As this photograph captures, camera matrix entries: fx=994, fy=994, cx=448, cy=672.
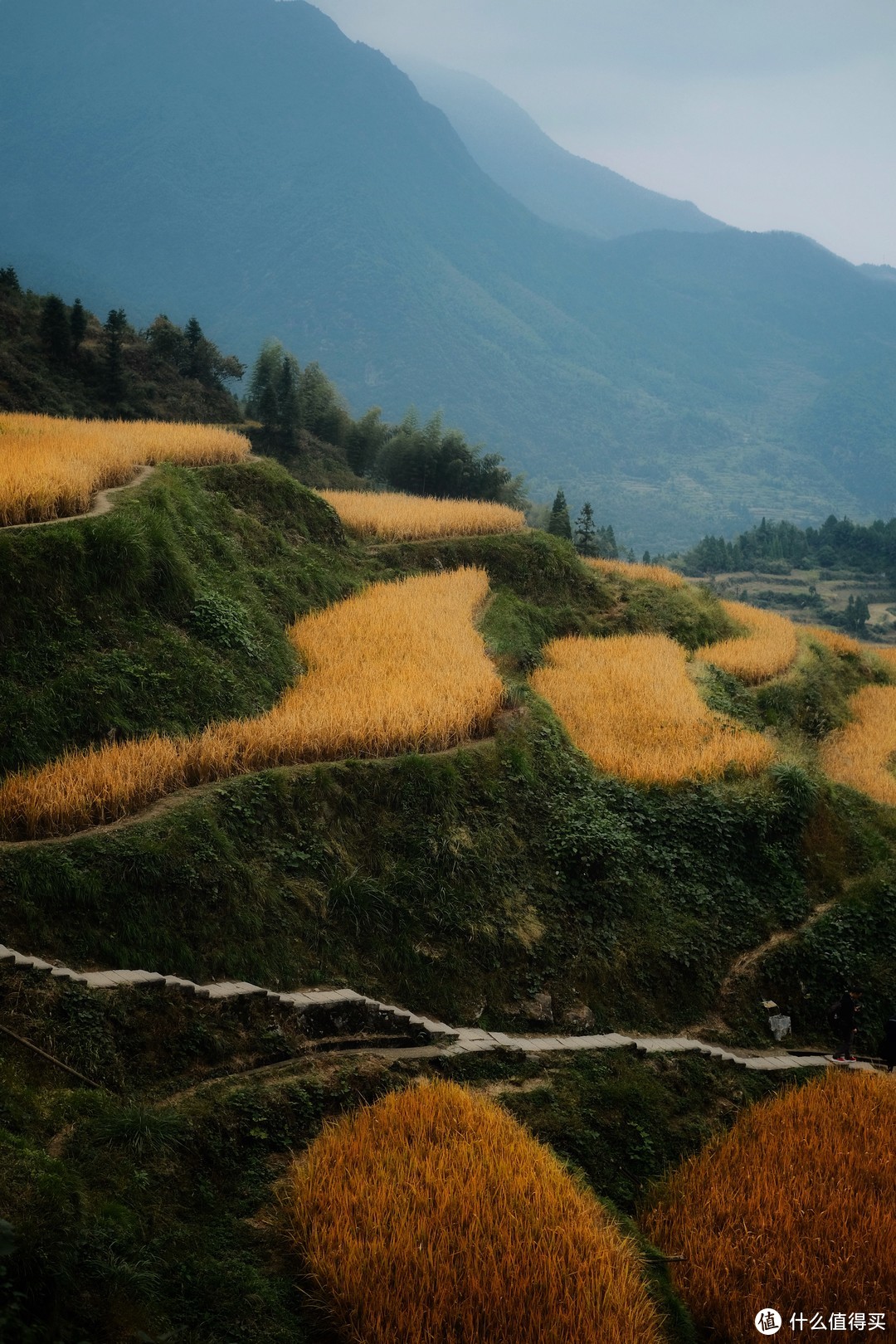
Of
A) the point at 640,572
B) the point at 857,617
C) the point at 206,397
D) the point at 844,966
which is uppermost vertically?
the point at 206,397

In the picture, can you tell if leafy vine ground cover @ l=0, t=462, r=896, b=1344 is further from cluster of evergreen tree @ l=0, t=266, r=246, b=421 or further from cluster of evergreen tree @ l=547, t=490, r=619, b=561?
cluster of evergreen tree @ l=547, t=490, r=619, b=561

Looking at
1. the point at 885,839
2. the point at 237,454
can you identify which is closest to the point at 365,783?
the point at 885,839

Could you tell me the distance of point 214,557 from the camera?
16875 millimetres

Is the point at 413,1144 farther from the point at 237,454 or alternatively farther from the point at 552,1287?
the point at 237,454

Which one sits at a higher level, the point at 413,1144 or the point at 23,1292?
the point at 23,1292

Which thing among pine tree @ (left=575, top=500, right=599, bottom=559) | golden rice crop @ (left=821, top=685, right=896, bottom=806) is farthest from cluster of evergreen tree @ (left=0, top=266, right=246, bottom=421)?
golden rice crop @ (left=821, top=685, right=896, bottom=806)

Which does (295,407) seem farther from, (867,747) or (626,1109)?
(626,1109)

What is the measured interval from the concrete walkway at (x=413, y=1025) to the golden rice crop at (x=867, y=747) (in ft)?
23.1

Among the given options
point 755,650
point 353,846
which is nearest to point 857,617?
point 755,650

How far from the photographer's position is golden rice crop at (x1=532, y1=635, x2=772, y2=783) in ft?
52.2

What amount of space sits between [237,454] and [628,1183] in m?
16.8

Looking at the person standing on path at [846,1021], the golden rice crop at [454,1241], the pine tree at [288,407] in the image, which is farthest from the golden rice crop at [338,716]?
the pine tree at [288,407]

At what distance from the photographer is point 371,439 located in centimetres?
5000

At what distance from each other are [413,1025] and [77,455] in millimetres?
11185
